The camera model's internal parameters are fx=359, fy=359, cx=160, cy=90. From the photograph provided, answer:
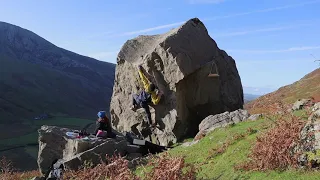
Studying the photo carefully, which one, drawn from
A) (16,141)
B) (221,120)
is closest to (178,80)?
(221,120)

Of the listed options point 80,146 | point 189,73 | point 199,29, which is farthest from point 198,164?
point 199,29

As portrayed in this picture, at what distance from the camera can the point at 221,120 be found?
2086 cm

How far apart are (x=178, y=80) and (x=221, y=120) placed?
15.6 ft

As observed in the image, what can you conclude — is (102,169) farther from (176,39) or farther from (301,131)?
(176,39)

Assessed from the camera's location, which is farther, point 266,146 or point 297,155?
point 266,146

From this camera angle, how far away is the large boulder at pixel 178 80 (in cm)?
2453

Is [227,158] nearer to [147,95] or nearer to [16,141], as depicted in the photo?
[147,95]

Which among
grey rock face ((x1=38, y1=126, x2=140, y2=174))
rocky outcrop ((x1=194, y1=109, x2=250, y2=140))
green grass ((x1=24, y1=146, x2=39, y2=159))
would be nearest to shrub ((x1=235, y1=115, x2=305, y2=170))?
grey rock face ((x1=38, y1=126, x2=140, y2=174))

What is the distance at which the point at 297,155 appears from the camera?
34.1ft

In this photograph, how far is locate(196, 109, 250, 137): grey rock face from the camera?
20138 millimetres

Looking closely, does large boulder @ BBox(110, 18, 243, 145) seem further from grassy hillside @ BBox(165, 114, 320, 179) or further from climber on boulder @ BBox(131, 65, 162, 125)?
grassy hillside @ BBox(165, 114, 320, 179)

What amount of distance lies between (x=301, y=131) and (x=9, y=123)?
A: 14967cm

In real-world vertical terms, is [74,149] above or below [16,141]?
above

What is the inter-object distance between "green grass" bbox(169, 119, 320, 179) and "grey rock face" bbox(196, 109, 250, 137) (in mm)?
1283
